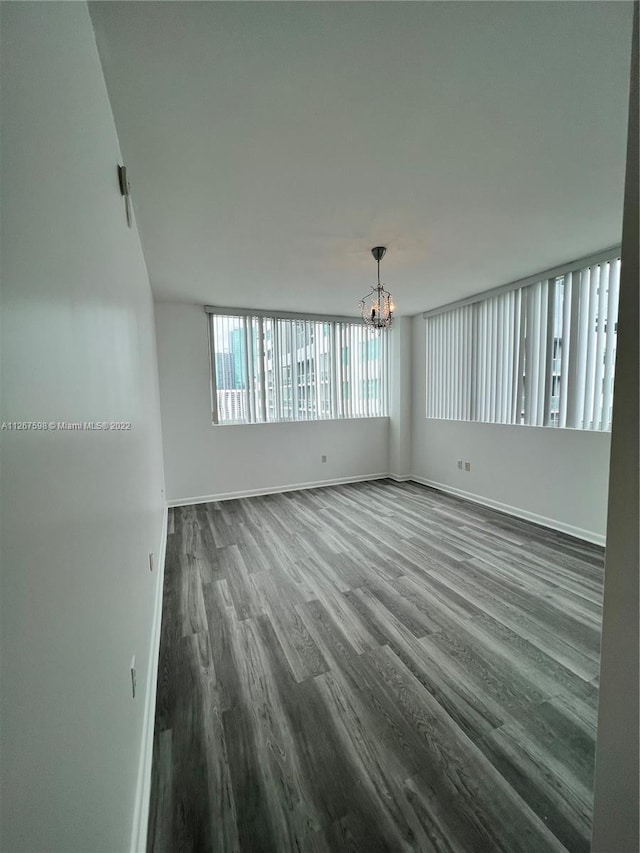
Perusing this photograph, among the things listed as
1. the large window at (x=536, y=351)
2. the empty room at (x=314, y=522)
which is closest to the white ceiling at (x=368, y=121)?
the empty room at (x=314, y=522)

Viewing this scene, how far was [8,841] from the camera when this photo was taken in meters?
0.37

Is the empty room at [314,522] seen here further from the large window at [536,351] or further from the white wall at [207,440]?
the white wall at [207,440]

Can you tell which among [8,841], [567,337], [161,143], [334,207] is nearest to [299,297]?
[334,207]

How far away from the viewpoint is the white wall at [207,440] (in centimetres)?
430

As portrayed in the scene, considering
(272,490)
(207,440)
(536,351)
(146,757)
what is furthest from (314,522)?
(536,351)

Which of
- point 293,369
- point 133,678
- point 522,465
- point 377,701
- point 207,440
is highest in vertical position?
point 293,369

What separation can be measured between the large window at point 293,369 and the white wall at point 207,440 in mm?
167

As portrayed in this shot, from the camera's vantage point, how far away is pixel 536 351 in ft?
11.9

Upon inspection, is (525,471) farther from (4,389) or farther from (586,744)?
(4,389)

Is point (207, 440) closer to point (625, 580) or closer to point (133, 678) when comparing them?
point (133, 678)

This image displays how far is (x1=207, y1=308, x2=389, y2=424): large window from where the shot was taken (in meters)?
4.57

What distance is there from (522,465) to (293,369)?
10.2 feet

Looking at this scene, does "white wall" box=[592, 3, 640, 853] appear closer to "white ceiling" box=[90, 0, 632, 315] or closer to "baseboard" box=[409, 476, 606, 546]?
"white ceiling" box=[90, 0, 632, 315]

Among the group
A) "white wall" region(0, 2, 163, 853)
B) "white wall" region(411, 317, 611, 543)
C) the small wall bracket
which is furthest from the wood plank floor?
the small wall bracket
